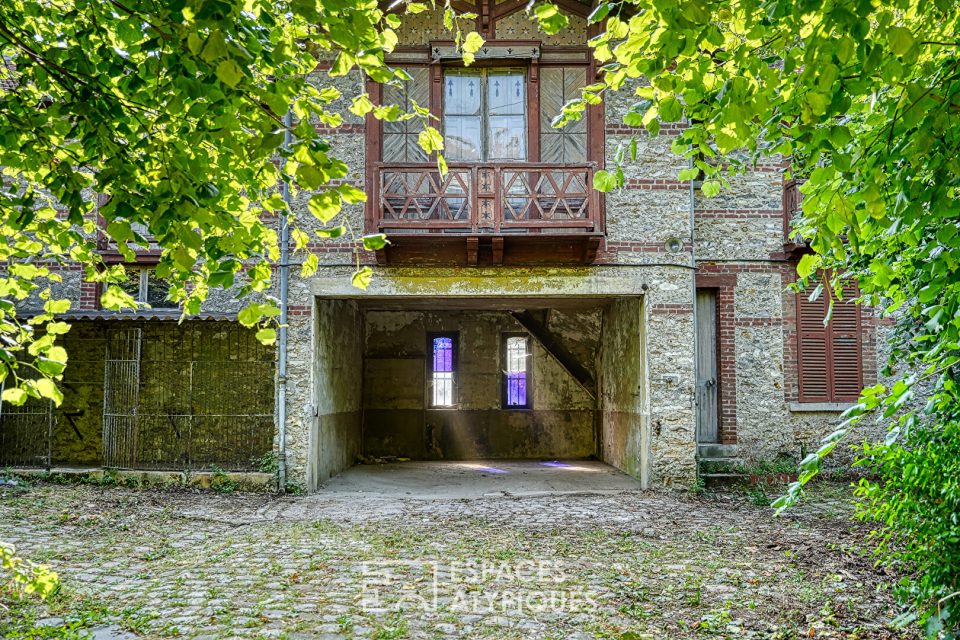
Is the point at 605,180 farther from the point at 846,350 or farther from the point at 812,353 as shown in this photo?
the point at 846,350

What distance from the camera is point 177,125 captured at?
140 inches

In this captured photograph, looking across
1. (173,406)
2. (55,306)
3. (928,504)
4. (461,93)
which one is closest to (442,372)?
(173,406)

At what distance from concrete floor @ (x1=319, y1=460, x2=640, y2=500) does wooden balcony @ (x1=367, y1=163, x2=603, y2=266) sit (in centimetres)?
347

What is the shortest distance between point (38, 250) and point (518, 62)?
8.42 metres

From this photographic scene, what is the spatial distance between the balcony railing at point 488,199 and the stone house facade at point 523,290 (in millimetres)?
32

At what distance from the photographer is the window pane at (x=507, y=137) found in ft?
36.0

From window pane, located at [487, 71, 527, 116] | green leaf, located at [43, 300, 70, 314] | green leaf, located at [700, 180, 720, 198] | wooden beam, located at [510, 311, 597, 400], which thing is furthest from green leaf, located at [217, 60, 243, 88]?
wooden beam, located at [510, 311, 597, 400]

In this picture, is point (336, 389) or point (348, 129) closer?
point (348, 129)

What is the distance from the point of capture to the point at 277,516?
900 cm

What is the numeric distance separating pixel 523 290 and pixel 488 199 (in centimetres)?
146

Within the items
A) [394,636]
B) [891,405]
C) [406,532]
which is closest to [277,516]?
[406,532]

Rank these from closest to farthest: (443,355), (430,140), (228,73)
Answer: (228,73) → (430,140) → (443,355)

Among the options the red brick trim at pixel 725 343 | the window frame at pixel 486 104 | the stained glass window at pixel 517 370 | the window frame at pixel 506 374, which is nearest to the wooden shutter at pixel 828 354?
the red brick trim at pixel 725 343

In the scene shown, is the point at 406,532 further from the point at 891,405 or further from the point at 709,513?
the point at 891,405
